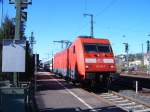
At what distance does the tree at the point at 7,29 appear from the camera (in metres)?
28.5

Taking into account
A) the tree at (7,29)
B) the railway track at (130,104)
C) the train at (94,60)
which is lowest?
the railway track at (130,104)

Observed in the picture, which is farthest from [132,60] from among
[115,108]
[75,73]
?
[115,108]

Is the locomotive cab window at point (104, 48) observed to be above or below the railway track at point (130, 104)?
above

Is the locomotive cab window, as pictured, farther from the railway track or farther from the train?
the railway track

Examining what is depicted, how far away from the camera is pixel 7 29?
2967 centimetres

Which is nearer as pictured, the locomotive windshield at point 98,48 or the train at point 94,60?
the train at point 94,60

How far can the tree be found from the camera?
28513 millimetres

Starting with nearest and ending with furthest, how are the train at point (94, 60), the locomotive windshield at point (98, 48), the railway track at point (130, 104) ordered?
the railway track at point (130, 104), the train at point (94, 60), the locomotive windshield at point (98, 48)

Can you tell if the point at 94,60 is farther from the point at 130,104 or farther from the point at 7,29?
the point at 130,104

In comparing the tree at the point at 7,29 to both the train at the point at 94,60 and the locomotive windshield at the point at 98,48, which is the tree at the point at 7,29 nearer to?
the train at the point at 94,60

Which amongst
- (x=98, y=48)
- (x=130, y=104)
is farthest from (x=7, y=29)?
(x=130, y=104)

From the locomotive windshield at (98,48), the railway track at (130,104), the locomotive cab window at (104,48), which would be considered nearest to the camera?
the railway track at (130,104)

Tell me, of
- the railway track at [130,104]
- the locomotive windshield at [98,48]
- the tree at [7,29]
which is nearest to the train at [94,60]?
the locomotive windshield at [98,48]

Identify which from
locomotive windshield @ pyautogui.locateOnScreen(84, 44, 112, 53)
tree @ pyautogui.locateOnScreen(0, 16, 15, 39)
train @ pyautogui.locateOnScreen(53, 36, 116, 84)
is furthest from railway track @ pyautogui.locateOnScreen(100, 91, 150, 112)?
tree @ pyautogui.locateOnScreen(0, 16, 15, 39)
